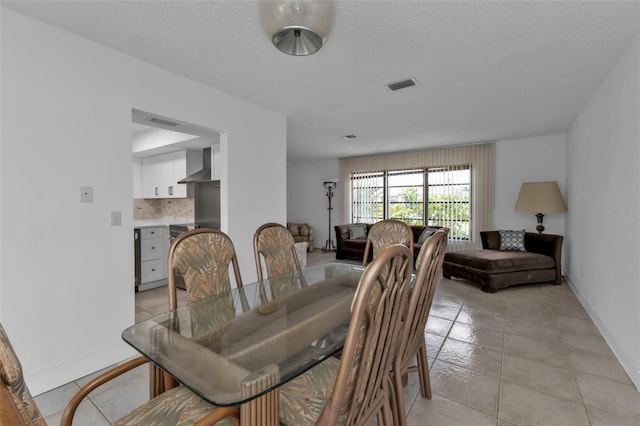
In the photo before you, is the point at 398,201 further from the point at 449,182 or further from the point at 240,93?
the point at 240,93

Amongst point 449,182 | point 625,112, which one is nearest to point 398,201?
point 449,182

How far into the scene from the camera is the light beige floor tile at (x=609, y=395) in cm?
170

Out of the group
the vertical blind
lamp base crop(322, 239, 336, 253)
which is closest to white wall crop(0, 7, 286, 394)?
the vertical blind

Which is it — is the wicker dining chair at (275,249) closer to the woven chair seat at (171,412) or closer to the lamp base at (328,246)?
the woven chair seat at (171,412)

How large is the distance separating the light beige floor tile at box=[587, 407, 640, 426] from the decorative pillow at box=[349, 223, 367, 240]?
4.80 meters

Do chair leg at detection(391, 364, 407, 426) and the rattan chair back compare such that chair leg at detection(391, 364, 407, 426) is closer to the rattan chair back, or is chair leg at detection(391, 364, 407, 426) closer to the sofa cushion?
the rattan chair back

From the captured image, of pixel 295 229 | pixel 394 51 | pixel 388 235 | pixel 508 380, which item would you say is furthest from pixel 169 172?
pixel 508 380

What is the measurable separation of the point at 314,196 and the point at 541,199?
16.0 feet

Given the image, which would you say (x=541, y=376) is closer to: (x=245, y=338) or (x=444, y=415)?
(x=444, y=415)

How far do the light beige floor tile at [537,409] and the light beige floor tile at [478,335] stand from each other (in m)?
0.63

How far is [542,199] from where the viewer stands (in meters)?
4.51

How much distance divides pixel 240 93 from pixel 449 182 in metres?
4.43

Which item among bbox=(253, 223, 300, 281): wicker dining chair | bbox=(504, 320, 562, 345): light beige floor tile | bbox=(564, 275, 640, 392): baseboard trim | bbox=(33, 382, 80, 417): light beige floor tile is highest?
bbox=(253, 223, 300, 281): wicker dining chair

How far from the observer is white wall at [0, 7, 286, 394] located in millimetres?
1796
